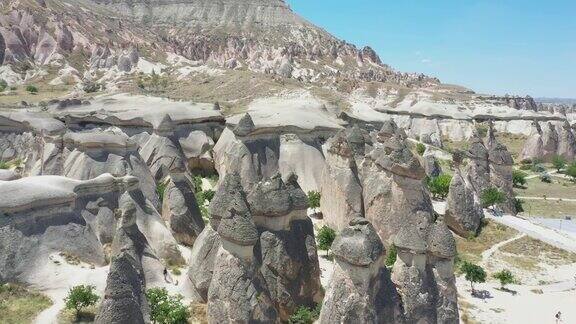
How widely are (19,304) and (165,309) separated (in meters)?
4.90

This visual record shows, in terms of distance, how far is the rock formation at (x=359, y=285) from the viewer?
43.2ft

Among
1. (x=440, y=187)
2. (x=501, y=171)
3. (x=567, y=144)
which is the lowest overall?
(x=440, y=187)

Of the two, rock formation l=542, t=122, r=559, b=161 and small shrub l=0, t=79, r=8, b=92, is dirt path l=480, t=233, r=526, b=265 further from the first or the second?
small shrub l=0, t=79, r=8, b=92

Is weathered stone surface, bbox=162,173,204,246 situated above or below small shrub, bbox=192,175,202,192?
above

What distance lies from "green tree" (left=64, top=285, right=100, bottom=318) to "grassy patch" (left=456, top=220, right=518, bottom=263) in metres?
19.9

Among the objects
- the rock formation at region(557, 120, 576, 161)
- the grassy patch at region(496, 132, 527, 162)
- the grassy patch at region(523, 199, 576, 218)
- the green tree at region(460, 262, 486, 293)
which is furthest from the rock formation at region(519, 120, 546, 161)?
the green tree at region(460, 262, 486, 293)

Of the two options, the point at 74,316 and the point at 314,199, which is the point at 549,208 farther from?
the point at 74,316

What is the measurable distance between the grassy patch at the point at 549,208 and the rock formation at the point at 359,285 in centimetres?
3044

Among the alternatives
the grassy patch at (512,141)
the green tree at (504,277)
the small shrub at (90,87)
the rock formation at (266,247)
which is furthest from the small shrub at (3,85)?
the grassy patch at (512,141)

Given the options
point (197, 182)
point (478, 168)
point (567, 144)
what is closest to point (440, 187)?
point (478, 168)

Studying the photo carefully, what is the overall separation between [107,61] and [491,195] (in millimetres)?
75615

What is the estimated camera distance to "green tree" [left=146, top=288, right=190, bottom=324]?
16.1 m

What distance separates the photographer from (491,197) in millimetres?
35188

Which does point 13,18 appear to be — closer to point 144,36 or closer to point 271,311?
point 144,36
